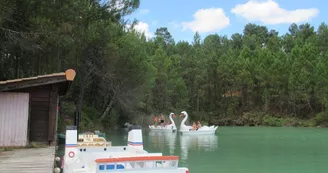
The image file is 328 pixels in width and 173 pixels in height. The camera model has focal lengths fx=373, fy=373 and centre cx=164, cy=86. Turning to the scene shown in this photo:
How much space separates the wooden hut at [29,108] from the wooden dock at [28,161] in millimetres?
757

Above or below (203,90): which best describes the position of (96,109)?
below

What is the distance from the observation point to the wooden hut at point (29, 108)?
9.55 m

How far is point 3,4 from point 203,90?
117 feet

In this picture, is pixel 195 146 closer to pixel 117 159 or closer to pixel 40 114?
pixel 40 114

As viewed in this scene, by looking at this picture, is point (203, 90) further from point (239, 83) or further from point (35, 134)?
point (35, 134)

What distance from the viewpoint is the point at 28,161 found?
7223mm

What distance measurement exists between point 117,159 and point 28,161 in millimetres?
2758

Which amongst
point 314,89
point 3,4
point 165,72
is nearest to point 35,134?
point 3,4

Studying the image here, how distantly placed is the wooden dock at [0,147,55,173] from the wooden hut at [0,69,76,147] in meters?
Answer: 0.76

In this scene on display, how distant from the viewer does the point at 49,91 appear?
34.4 feet

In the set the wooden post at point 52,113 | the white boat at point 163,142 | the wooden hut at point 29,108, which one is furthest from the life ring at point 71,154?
the white boat at point 163,142

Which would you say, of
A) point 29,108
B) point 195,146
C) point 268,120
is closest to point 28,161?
point 29,108

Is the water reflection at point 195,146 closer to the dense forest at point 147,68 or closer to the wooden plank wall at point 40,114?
the wooden plank wall at point 40,114

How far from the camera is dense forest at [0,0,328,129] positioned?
506 inches
